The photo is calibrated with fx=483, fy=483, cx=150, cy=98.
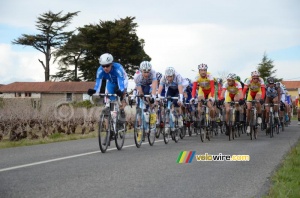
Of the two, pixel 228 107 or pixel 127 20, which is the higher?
pixel 127 20

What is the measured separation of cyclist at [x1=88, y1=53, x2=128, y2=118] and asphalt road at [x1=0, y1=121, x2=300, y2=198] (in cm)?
135

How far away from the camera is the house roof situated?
65438 mm

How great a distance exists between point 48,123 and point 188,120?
724 cm

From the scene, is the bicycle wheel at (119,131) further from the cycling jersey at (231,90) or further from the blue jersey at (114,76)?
the cycling jersey at (231,90)

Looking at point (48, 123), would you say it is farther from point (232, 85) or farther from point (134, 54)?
point (134, 54)

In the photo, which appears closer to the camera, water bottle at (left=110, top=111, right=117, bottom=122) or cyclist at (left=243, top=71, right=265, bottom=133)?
water bottle at (left=110, top=111, right=117, bottom=122)

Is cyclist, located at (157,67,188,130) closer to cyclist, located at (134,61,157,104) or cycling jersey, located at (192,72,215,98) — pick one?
cyclist, located at (134,61,157,104)

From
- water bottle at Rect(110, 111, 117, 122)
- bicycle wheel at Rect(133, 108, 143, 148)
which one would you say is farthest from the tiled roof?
water bottle at Rect(110, 111, 117, 122)

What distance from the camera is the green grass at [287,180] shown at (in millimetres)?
5836

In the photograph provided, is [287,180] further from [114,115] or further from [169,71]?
[169,71]

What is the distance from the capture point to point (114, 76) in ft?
37.0

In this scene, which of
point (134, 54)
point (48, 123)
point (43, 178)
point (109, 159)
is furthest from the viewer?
point (134, 54)

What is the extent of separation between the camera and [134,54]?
6028 cm

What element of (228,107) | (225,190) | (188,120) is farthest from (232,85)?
(225,190)
